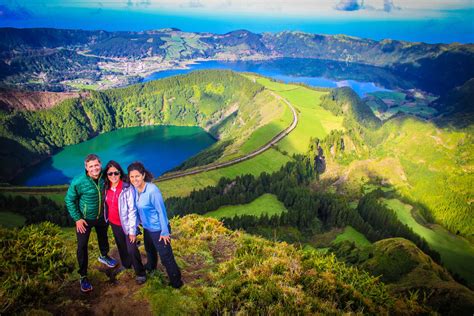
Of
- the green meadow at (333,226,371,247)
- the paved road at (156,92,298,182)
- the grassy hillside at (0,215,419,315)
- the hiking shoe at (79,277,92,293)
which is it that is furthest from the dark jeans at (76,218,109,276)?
the paved road at (156,92,298,182)

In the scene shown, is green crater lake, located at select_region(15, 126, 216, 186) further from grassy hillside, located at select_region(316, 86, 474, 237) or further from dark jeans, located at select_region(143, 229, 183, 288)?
dark jeans, located at select_region(143, 229, 183, 288)

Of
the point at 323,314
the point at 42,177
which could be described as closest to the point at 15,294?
the point at 323,314

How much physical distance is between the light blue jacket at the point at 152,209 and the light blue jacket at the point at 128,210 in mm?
177

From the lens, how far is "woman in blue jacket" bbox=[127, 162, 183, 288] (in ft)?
35.0

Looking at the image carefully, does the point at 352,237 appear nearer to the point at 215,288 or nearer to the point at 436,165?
the point at 215,288

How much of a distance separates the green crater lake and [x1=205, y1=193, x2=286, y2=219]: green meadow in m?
49.9

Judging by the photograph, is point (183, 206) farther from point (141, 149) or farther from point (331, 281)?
point (141, 149)

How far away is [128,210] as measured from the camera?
11039mm

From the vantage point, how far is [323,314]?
10578 millimetres

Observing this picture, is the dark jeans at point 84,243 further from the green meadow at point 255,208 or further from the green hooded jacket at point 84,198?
the green meadow at point 255,208

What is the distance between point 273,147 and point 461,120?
431ft

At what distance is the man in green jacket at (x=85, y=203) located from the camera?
11.0 meters

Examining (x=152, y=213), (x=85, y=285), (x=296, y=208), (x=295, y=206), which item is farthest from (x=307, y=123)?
(x=85, y=285)

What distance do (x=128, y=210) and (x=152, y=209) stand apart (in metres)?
0.89
